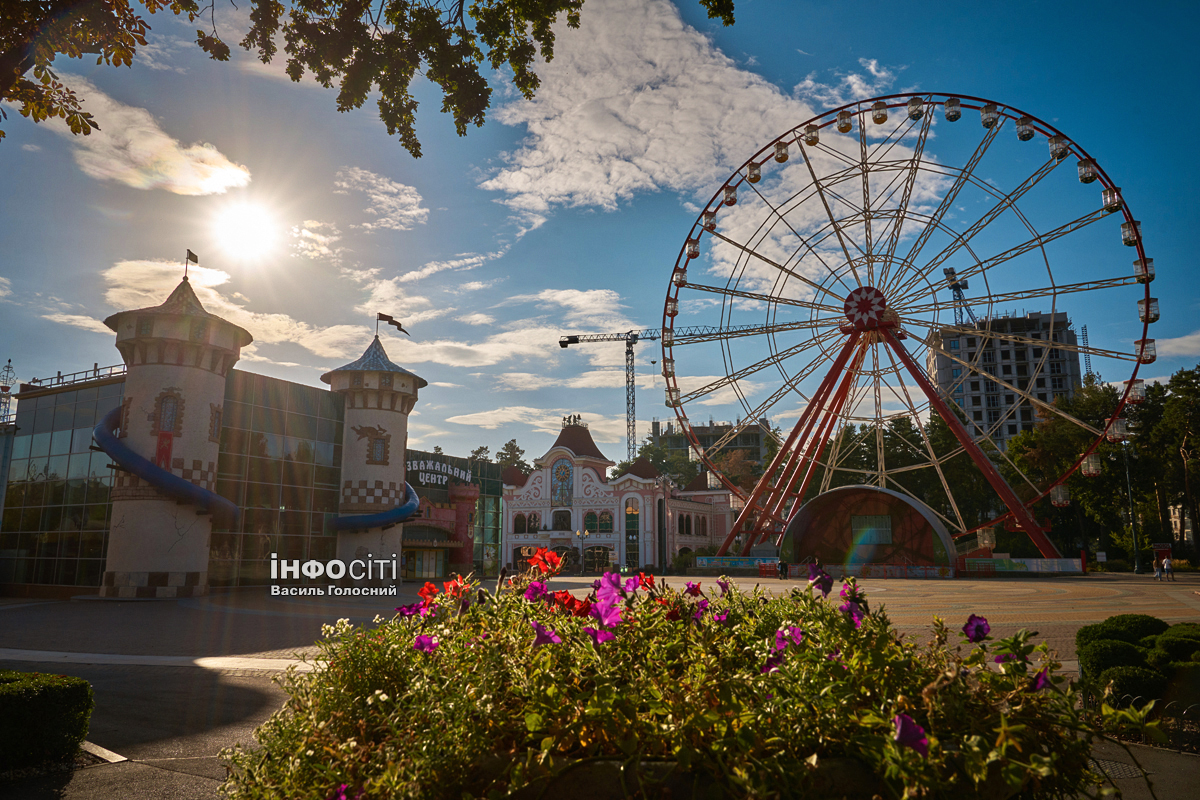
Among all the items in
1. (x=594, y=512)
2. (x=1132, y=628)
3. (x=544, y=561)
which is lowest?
(x=1132, y=628)

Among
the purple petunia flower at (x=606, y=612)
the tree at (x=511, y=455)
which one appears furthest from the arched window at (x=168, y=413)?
the tree at (x=511, y=455)

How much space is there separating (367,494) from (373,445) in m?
2.45

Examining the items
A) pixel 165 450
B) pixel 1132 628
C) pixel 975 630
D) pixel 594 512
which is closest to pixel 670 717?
pixel 975 630

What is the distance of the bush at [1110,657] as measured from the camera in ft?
23.7

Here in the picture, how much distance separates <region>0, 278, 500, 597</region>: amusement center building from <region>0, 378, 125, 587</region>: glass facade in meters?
0.08

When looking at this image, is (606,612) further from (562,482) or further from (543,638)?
(562,482)

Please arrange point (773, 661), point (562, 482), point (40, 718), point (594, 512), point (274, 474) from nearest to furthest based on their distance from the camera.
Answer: point (773, 661)
point (40, 718)
point (274, 474)
point (594, 512)
point (562, 482)

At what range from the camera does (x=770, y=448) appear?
68188 millimetres

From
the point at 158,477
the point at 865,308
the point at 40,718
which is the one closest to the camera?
the point at 40,718

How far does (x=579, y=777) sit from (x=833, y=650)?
3.40 feet

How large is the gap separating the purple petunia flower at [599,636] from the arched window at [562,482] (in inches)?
2207

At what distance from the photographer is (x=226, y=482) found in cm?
3161

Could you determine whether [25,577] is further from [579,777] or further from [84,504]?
[579,777]

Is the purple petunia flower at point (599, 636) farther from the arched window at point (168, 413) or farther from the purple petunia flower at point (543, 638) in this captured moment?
the arched window at point (168, 413)
